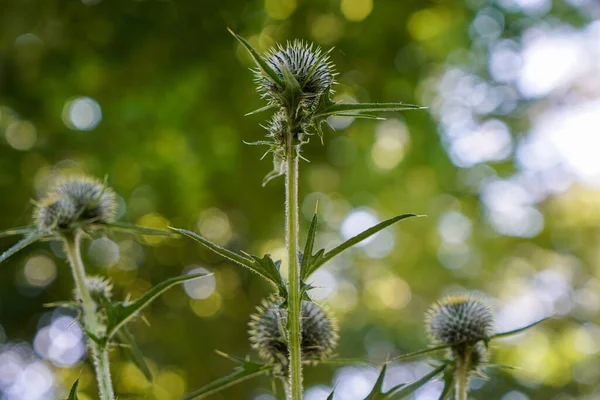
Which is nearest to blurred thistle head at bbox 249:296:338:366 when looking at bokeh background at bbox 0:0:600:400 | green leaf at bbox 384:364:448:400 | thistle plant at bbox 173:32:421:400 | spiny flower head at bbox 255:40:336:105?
thistle plant at bbox 173:32:421:400

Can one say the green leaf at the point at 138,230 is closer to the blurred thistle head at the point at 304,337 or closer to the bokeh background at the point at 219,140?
the blurred thistle head at the point at 304,337

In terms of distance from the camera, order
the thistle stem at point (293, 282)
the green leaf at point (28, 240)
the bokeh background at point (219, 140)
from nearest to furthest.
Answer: the thistle stem at point (293, 282), the green leaf at point (28, 240), the bokeh background at point (219, 140)

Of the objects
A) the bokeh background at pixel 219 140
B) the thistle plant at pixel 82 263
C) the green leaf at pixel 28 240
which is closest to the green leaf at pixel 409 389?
the thistle plant at pixel 82 263

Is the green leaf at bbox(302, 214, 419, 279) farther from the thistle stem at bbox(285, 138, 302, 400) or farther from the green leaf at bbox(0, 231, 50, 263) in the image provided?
the green leaf at bbox(0, 231, 50, 263)

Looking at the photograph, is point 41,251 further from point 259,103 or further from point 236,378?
point 236,378

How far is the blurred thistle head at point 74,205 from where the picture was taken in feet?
4.80

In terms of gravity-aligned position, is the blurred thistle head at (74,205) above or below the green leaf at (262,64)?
above

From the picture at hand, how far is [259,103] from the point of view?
5.42 m

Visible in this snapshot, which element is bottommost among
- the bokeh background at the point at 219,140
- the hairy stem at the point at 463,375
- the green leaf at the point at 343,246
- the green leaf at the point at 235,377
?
the green leaf at the point at 235,377

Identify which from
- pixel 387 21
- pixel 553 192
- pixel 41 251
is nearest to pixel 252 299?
pixel 41 251

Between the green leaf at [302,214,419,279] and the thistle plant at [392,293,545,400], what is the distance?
23cm

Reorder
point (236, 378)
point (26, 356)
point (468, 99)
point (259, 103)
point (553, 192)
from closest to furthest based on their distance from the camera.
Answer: point (236, 378)
point (259, 103)
point (26, 356)
point (468, 99)
point (553, 192)

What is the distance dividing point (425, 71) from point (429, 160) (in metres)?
1.06

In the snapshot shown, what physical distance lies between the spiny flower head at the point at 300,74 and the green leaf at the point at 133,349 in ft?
1.95
